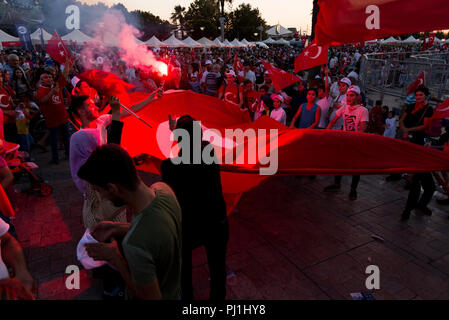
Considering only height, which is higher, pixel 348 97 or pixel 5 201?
pixel 348 97

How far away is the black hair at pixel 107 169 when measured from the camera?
5.32 ft

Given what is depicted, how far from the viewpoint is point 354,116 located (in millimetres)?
5195

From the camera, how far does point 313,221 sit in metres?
4.82

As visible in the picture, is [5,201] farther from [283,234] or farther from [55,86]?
[55,86]

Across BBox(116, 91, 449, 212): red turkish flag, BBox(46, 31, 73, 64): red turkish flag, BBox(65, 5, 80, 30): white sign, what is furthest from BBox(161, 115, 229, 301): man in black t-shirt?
BBox(65, 5, 80, 30): white sign

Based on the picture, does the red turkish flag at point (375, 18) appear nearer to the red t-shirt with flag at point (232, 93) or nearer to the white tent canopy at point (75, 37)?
the red t-shirt with flag at point (232, 93)

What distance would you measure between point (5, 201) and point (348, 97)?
5301mm

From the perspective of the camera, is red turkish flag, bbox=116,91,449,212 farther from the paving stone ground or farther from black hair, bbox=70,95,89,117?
black hair, bbox=70,95,89,117

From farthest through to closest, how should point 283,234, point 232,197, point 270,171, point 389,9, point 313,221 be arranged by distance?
1. point 313,221
2. point 283,234
3. point 232,197
4. point 270,171
5. point 389,9

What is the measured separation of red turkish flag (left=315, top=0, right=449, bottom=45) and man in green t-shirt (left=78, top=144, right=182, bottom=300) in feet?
7.50

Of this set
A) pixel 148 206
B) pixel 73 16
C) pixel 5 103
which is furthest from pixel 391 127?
pixel 73 16
